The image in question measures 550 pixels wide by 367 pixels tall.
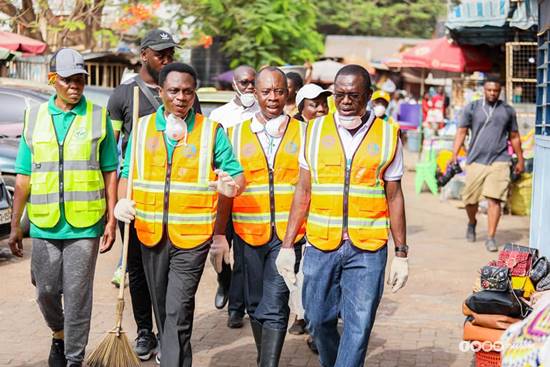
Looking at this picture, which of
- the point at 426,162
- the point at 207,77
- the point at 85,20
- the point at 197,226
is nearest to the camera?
the point at 197,226

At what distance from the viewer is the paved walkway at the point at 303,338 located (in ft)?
22.9

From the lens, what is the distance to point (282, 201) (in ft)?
20.9

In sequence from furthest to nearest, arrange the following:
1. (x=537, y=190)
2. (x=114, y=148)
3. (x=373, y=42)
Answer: (x=373, y=42)
(x=537, y=190)
(x=114, y=148)

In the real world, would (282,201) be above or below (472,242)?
above

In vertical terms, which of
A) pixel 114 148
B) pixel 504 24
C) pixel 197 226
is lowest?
pixel 197 226

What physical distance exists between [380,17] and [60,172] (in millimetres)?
40353

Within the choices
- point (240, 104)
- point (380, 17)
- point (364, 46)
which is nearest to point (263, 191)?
point (240, 104)

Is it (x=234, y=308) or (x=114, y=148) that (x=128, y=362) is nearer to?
(x=114, y=148)

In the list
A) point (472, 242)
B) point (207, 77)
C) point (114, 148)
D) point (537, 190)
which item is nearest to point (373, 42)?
point (207, 77)

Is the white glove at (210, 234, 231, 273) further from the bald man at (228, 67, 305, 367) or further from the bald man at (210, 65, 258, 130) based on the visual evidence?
the bald man at (210, 65, 258, 130)

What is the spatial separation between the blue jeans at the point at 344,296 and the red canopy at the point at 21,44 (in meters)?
14.1

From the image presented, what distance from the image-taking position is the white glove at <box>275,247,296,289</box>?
5.88m

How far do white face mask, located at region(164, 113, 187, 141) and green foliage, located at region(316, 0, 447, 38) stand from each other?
35855 millimetres

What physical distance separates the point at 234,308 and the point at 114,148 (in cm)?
207
